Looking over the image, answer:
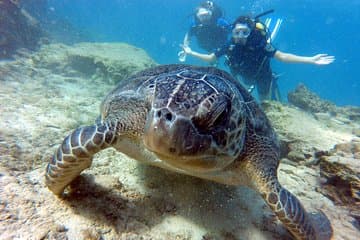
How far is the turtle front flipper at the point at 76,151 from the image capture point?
2330 mm

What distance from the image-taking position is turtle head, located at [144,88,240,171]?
1.93m

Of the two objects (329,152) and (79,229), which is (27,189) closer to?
(79,229)

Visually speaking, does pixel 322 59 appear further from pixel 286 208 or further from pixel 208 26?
pixel 208 26

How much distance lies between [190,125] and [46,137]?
3.03 m

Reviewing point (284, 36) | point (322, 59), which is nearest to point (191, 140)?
point (322, 59)

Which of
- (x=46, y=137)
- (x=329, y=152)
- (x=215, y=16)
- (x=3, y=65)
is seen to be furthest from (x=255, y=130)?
(x=215, y=16)

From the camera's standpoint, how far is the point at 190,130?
200 centimetres

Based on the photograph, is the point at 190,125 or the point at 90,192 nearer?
the point at 190,125

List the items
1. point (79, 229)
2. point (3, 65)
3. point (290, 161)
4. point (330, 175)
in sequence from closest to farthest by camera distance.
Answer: point (79, 229)
point (330, 175)
point (290, 161)
point (3, 65)

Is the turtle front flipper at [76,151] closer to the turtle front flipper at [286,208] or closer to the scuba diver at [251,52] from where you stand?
the turtle front flipper at [286,208]

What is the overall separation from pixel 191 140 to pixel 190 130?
0.27ft

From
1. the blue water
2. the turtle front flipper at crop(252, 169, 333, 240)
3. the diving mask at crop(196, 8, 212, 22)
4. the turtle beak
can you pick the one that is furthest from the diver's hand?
the blue water

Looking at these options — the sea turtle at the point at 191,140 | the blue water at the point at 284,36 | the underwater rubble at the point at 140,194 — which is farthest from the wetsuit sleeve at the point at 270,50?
the blue water at the point at 284,36

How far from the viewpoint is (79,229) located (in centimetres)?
234
